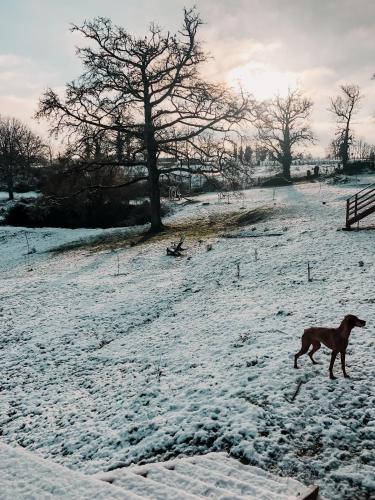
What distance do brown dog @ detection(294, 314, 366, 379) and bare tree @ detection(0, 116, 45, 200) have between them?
157 ft

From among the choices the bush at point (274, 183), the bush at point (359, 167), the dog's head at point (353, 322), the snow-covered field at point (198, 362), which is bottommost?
the snow-covered field at point (198, 362)

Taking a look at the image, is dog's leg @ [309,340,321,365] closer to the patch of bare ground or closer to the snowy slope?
the snowy slope

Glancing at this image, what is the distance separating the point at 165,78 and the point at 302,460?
22.8 metres

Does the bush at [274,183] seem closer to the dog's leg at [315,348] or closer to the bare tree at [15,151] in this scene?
the bare tree at [15,151]

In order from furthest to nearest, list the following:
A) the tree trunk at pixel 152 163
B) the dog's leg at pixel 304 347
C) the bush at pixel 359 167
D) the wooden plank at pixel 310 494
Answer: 1. the bush at pixel 359 167
2. the tree trunk at pixel 152 163
3. the dog's leg at pixel 304 347
4. the wooden plank at pixel 310 494

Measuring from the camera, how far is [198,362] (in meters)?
10.2

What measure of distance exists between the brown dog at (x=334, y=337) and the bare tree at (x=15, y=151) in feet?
157

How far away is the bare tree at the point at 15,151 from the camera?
5128 centimetres

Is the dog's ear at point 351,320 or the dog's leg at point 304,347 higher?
the dog's ear at point 351,320

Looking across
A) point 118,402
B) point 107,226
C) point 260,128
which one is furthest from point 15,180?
point 118,402

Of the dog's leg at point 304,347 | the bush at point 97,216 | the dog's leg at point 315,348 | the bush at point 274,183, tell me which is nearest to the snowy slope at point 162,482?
the dog's leg at point 304,347

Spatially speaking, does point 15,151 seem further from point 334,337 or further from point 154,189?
point 334,337

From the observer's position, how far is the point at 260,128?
80.1ft

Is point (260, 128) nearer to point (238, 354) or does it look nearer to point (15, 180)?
point (238, 354)
